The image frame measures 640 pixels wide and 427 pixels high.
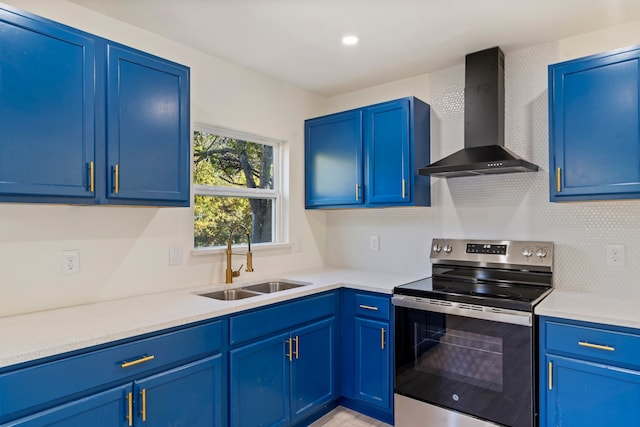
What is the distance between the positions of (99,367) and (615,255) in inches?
108

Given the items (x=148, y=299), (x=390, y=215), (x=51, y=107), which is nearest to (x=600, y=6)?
(x=390, y=215)

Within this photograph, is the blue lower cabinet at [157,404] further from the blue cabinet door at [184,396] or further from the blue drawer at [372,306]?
the blue drawer at [372,306]

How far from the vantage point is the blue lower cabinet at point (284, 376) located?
205 centimetres

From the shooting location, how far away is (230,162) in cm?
291

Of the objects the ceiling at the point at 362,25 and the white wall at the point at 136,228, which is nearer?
the white wall at the point at 136,228

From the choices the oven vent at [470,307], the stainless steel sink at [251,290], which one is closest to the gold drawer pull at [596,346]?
the oven vent at [470,307]

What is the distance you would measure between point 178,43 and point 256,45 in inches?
19.7

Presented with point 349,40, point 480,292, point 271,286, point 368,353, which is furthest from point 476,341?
point 349,40

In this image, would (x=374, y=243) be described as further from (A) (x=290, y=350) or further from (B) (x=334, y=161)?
(A) (x=290, y=350)

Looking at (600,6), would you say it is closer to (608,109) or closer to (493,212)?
(608,109)

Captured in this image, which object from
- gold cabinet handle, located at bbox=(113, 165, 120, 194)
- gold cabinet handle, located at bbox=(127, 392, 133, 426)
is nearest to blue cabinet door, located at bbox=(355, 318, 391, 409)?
gold cabinet handle, located at bbox=(127, 392, 133, 426)

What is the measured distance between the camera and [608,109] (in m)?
2.06

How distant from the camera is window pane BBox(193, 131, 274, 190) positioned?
2.70 metres

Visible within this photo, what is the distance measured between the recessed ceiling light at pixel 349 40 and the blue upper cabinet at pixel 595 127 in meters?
1.16
